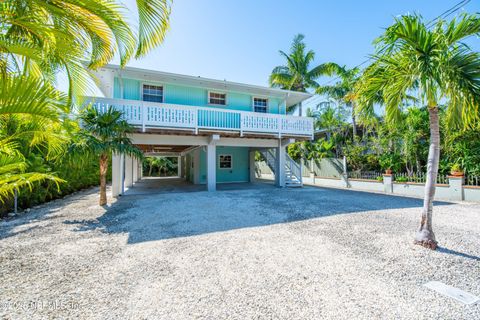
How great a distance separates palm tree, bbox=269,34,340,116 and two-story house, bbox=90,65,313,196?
4.61 meters

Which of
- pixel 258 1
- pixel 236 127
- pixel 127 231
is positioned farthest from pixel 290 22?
pixel 127 231

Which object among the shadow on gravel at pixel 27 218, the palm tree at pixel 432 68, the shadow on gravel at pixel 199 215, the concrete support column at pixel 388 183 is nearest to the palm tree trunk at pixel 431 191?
the palm tree at pixel 432 68

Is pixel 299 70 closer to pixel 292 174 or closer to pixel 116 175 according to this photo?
pixel 292 174

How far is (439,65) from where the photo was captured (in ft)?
10.5

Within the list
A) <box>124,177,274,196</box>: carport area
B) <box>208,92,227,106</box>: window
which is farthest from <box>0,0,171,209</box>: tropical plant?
<box>208,92,227,106</box>: window

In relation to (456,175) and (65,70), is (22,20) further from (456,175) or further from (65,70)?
(456,175)

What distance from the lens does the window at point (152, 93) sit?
10.8 meters

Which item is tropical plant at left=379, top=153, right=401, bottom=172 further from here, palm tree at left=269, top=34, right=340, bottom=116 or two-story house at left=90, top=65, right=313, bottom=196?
palm tree at left=269, top=34, right=340, bottom=116

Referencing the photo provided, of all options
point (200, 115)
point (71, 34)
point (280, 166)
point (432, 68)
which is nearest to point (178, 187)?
point (200, 115)

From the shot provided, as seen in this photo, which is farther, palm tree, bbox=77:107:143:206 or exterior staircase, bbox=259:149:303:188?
exterior staircase, bbox=259:149:303:188

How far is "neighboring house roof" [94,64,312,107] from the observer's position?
31.3ft

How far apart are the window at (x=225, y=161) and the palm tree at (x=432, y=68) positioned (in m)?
11.9

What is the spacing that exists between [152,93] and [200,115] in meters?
3.20

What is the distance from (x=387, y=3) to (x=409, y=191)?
806cm
